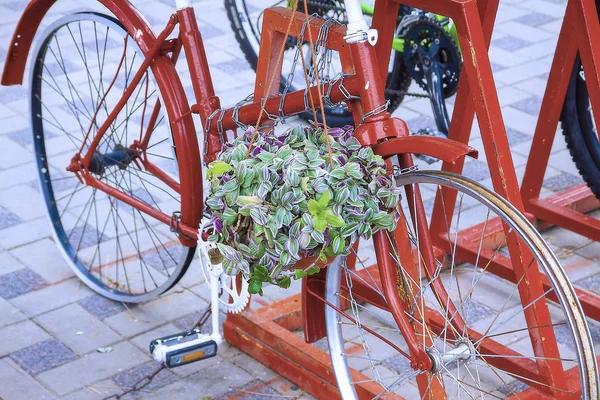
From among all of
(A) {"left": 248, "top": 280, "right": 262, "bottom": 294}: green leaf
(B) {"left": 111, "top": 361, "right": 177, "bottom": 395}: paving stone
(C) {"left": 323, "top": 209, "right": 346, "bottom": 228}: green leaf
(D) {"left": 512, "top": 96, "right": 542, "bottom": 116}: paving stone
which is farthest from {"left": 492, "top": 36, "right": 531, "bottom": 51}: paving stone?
(C) {"left": 323, "top": 209, "right": 346, "bottom": 228}: green leaf

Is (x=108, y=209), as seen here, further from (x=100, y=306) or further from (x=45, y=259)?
(x=100, y=306)

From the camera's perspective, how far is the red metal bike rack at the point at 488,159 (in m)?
2.23

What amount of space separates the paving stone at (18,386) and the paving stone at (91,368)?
3cm

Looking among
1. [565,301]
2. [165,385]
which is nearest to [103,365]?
[165,385]

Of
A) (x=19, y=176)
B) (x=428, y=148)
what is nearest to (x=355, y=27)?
(x=428, y=148)

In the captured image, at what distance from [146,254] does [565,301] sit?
2.02m

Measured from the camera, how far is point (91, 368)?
117 inches

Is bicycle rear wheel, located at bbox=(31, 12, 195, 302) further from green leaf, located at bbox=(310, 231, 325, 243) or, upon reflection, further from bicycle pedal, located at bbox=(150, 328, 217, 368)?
green leaf, located at bbox=(310, 231, 325, 243)

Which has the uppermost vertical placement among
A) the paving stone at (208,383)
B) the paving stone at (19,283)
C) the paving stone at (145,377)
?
the paving stone at (19,283)

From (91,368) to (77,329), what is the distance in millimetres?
231

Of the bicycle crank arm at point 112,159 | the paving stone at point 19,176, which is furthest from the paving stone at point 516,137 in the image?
the paving stone at point 19,176

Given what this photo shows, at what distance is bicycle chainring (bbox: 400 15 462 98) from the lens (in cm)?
367

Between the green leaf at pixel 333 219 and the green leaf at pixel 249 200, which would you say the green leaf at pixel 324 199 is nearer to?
the green leaf at pixel 333 219

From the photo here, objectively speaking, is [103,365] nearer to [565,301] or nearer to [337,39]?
[337,39]
